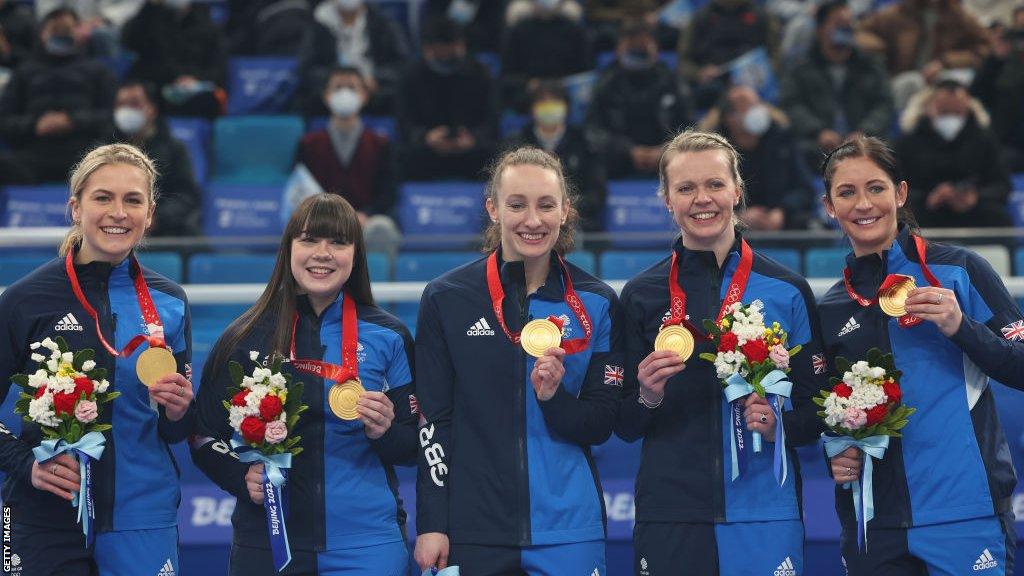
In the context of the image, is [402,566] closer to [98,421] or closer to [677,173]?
[98,421]

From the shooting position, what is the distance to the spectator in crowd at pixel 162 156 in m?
8.80

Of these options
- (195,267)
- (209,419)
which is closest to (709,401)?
(209,419)

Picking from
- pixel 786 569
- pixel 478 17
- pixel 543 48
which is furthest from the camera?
pixel 478 17

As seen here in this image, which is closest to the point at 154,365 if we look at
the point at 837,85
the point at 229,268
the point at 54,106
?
the point at 229,268

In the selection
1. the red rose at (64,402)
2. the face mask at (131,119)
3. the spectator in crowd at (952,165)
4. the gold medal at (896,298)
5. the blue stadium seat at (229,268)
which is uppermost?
the face mask at (131,119)

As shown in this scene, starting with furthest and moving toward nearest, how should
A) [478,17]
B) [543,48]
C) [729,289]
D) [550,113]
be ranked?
1. [478,17]
2. [543,48]
3. [550,113]
4. [729,289]

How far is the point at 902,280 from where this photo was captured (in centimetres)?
427

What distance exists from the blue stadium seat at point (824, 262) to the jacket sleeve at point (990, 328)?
213 cm

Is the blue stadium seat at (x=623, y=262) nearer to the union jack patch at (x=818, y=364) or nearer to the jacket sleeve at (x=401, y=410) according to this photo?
the union jack patch at (x=818, y=364)

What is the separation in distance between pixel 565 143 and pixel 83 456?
569 cm

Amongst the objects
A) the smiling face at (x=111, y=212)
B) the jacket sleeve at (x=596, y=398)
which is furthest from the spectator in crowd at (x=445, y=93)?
the jacket sleeve at (x=596, y=398)

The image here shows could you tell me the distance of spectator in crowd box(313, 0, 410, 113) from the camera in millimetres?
11180

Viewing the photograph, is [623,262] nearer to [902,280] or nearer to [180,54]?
[902,280]

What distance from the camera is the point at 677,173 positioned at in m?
4.47
